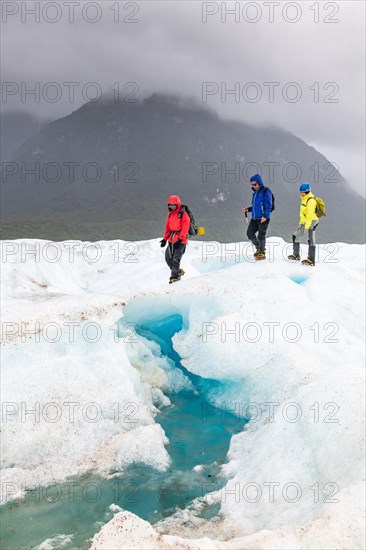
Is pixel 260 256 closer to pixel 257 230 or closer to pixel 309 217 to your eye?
pixel 257 230

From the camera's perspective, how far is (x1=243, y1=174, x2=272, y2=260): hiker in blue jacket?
13758mm

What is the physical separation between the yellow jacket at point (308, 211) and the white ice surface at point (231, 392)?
1.38 m

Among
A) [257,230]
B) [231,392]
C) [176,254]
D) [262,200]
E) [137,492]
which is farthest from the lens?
[257,230]

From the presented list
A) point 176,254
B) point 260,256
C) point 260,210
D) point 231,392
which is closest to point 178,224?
point 176,254

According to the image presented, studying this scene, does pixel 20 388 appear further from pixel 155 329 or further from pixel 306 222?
pixel 306 222

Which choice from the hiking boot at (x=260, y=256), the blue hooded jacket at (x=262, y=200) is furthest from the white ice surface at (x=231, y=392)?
the blue hooded jacket at (x=262, y=200)

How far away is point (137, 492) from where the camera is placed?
6.99 m

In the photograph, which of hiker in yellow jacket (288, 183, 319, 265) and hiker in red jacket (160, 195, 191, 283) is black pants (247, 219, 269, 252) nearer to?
hiker in yellow jacket (288, 183, 319, 265)

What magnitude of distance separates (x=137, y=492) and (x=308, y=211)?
9.28 metres

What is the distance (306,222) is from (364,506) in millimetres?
9352

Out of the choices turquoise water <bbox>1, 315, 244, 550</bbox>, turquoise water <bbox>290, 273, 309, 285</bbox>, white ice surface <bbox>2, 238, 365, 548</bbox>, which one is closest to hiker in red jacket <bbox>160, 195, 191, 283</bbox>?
white ice surface <bbox>2, 238, 365, 548</bbox>

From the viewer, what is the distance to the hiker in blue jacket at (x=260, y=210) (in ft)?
45.1

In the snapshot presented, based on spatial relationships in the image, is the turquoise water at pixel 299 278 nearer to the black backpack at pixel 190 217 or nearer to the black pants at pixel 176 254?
the black backpack at pixel 190 217

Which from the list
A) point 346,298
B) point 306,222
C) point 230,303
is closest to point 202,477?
point 230,303
